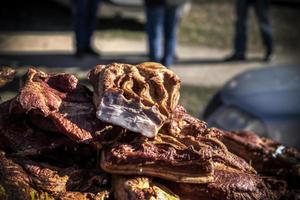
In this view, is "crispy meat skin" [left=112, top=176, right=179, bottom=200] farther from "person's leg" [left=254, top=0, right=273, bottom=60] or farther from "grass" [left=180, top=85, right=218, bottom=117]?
"person's leg" [left=254, top=0, right=273, bottom=60]

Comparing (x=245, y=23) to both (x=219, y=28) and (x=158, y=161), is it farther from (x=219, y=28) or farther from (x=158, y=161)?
Answer: (x=158, y=161)

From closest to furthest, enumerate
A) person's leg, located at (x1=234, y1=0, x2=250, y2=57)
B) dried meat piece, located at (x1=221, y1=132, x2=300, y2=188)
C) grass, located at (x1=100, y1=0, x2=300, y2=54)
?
dried meat piece, located at (x1=221, y1=132, x2=300, y2=188) < person's leg, located at (x1=234, y1=0, x2=250, y2=57) < grass, located at (x1=100, y1=0, x2=300, y2=54)

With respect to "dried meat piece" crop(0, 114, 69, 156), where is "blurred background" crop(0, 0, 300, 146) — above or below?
below

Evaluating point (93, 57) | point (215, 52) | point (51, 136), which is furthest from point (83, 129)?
point (215, 52)

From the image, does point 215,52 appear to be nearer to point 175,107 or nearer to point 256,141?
point 256,141

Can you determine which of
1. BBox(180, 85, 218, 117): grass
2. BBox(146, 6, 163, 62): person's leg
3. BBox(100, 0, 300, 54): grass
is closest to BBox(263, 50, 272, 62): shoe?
BBox(100, 0, 300, 54): grass

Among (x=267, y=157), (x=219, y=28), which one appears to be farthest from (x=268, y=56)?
(x=267, y=157)
